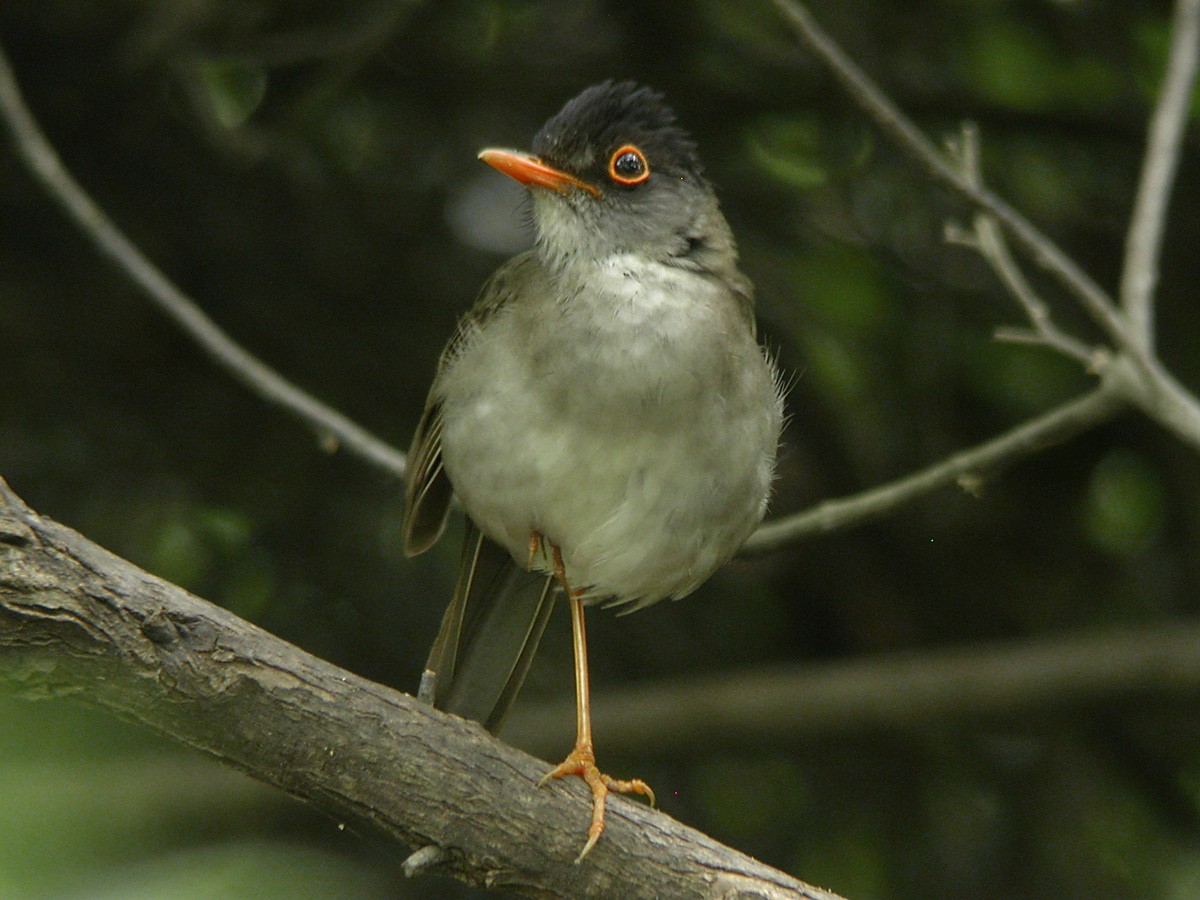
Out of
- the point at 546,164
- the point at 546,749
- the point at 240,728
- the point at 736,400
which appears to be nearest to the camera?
the point at 240,728

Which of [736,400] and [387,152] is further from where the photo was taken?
[387,152]

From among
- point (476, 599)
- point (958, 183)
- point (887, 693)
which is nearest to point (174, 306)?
point (476, 599)

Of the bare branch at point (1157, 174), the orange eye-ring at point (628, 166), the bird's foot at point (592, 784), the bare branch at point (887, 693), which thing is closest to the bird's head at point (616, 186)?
the orange eye-ring at point (628, 166)

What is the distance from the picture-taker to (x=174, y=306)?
455 cm

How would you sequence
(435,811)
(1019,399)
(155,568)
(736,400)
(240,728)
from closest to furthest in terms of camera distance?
(240,728) → (435,811) → (736,400) → (155,568) → (1019,399)

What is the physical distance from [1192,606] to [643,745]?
2.44 m

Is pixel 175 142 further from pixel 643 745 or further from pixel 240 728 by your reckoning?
pixel 240 728

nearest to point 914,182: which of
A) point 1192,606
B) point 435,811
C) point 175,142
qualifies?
point 1192,606

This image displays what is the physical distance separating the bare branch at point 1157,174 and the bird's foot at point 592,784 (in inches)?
71.1

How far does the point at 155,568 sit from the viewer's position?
493 centimetres

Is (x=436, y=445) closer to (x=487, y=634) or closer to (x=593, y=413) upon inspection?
(x=487, y=634)

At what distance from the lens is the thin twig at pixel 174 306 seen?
4461 millimetres

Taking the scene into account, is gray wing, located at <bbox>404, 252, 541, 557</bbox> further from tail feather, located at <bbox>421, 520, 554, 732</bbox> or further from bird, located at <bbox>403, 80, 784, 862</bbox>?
tail feather, located at <bbox>421, 520, 554, 732</bbox>

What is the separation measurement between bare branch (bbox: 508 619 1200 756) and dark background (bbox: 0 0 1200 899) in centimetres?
12
